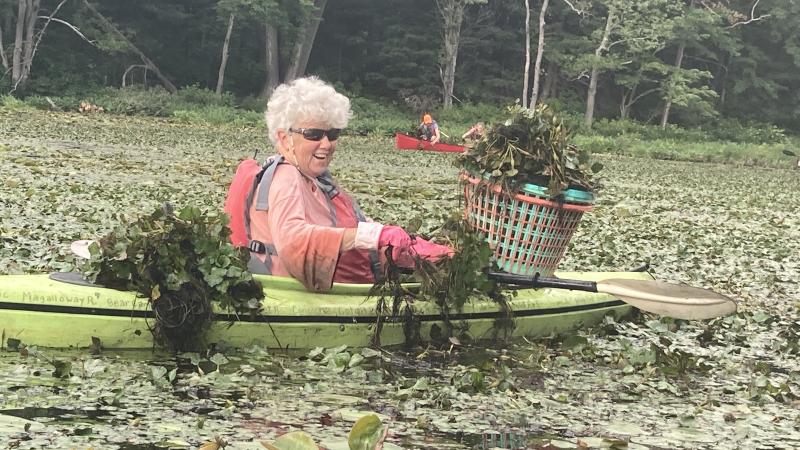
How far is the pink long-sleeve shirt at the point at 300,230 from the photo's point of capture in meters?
5.18

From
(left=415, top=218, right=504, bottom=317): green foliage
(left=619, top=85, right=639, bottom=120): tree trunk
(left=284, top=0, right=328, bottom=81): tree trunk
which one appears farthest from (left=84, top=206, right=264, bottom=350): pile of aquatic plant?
(left=619, top=85, right=639, bottom=120): tree trunk

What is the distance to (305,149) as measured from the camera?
541 centimetres

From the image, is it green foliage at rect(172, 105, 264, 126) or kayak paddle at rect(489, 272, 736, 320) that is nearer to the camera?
kayak paddle at rect(489, 272, 736, 320)

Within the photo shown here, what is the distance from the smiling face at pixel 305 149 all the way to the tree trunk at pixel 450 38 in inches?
1492

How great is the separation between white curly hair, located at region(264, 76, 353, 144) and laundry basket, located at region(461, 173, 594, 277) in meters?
1.13

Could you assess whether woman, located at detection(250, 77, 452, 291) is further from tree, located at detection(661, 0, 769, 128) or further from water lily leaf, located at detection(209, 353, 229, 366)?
tree, located at detection(661, 0, 769, 128)

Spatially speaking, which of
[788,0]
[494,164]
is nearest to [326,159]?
[494,164]


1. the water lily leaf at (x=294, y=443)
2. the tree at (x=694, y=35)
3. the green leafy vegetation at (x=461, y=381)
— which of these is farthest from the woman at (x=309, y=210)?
the tree at (x=694, y=35)

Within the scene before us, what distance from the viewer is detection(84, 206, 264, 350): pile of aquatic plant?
5.00 m

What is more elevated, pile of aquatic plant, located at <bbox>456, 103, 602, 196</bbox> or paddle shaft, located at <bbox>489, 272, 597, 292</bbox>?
pile of aquatic plant, located at <bbox>456, 103, 602, 196</bbox>

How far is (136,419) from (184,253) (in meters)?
1.37

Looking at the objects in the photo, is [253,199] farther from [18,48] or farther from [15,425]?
[18,48]

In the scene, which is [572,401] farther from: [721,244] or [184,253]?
[721,244]

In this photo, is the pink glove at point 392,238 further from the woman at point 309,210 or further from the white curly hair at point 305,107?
the white curly hair at point 305,107
